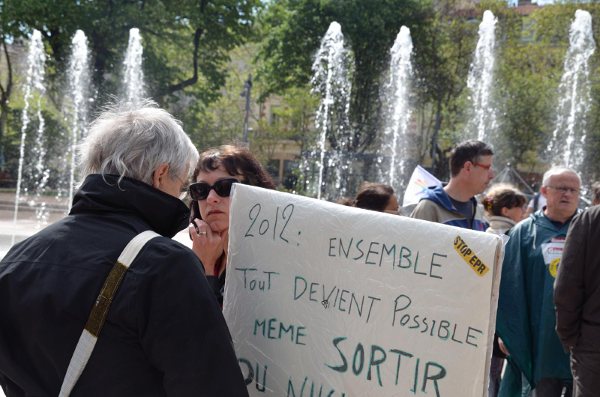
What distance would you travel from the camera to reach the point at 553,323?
442 cm

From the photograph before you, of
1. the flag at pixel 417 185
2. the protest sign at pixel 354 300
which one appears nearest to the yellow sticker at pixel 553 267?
the flag at pixel 417 185

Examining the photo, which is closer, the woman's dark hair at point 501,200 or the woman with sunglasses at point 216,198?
the woman with sunglasses at point 216,198

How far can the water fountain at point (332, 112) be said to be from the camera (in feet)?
101

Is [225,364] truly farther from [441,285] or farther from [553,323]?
[553,323]

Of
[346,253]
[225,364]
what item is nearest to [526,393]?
[346,253]

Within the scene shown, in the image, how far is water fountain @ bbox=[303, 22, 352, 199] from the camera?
101 ft

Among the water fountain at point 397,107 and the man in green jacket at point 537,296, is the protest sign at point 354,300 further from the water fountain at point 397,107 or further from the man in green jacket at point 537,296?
the water fountain at point 397,107

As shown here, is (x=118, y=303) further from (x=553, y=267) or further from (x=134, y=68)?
(x=134, y=68)

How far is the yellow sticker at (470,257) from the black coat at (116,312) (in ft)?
2.15

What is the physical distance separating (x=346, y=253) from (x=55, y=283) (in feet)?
2.67

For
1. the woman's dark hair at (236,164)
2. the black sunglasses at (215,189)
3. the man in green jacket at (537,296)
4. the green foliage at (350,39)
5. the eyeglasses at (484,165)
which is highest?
the green foliage at (350,39)

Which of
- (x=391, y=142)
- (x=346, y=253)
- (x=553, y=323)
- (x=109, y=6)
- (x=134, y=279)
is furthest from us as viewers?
(x=391, y=142)

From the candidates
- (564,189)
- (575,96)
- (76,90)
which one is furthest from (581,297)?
(575,96)

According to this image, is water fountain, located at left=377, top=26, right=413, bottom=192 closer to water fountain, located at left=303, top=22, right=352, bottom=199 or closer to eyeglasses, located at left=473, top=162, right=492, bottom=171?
water fountain, located at left=303, top=22, right=352, bottom=199
